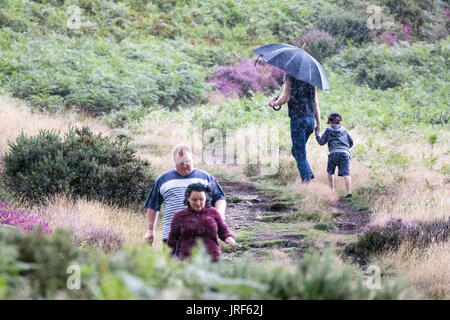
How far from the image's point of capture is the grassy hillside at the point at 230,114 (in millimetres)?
3590

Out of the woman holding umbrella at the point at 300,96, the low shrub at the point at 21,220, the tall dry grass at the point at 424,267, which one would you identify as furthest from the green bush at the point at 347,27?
the low shrub at the point at 21,220

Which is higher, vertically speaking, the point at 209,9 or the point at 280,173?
the point at 209,9

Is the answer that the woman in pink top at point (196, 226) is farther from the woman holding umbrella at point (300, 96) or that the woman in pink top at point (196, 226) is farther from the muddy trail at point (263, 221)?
the woman holding umbrella at point (300, 96)

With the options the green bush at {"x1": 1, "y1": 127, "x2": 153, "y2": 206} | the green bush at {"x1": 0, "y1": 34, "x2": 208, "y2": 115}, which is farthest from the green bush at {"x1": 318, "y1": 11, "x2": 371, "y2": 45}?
the green bush at {"x1": 1, "y1": 127, "x2": 153, "y2": 206}

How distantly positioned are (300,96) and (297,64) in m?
0.52

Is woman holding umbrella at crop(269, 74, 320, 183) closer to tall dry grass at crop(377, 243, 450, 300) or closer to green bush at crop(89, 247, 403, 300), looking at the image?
tall dry grass at crop(377, 243, 450, 300)

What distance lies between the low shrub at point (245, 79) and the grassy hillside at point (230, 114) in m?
0.06

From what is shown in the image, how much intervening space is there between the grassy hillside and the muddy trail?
0.10 meters

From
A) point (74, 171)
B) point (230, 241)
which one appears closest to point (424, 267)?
point (230, 241)

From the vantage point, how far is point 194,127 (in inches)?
594
